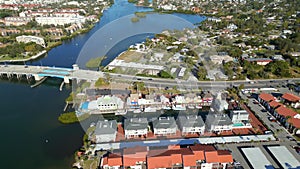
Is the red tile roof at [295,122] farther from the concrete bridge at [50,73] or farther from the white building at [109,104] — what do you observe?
the concrete bridge at [50,73]

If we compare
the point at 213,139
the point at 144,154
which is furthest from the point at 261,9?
the point at 144,154

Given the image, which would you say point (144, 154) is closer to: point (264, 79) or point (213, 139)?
point (213, 139)

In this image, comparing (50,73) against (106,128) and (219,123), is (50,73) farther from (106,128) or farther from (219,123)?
(219,123)

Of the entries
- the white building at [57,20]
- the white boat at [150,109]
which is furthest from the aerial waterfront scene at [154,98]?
the white building at [57,20]

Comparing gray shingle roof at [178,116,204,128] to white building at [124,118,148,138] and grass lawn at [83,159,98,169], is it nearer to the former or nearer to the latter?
white building at [124,118,148,138]

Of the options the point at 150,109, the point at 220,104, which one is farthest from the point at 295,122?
the point at 150,109
